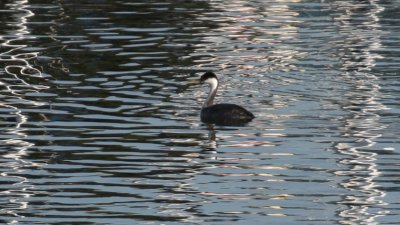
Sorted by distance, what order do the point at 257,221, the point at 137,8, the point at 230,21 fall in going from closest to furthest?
the point at 257,221, the point at 230,21, the point at 137,8

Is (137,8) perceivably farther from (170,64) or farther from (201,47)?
(170,64)

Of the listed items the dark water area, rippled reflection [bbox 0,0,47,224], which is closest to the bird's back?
the dark water area

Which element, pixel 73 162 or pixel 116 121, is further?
pixel 116 121

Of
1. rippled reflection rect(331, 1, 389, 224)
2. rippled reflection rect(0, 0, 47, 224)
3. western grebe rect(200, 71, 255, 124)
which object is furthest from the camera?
western grebe rect(200, 71, 255, 124)

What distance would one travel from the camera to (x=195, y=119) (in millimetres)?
22531

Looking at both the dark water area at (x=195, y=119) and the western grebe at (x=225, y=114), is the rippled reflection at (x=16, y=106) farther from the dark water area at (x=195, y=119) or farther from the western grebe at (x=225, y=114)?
the western grebe at (x=225, y=114)

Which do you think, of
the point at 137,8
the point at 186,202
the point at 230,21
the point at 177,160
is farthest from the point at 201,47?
the point at 186,202

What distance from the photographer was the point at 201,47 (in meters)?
30.5

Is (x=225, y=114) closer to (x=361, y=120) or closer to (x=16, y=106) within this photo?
(x=361, y=120)

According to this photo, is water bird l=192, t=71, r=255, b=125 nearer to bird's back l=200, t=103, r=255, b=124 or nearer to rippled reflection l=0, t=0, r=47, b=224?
bird's back l=200, t=103, r=255, b=124

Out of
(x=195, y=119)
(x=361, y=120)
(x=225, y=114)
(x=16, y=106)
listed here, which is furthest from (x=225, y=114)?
(x=16, y=106)

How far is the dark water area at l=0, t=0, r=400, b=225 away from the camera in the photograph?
16.4 metres

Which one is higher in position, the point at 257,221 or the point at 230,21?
the point at 257,221

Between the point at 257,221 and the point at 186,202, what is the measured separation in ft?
3.96
